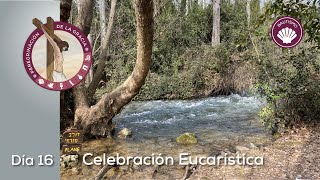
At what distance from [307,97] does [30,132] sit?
201 inches

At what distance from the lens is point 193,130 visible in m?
7.43

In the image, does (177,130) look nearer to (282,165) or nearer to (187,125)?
(187,125)

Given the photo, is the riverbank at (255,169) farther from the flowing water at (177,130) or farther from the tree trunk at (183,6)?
the tree trunk at (183,6)

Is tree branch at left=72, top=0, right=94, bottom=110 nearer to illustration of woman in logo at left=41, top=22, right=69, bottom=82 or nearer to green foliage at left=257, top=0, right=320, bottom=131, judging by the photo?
green foliage at left=257, top=0, right=320, bottom=131

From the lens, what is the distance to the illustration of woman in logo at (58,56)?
85.8 inches

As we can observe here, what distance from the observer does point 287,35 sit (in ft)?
13.2

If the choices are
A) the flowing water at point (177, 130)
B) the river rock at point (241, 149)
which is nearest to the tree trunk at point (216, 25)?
the flowing water at point (177, 130)

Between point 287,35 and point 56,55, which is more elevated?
point 287,35

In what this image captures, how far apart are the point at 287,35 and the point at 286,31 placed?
79 mm

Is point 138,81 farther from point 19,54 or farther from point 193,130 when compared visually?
point 19,54

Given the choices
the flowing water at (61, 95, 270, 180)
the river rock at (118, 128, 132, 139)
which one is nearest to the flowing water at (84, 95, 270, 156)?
the flowing water at (61, 95, 270, 180)

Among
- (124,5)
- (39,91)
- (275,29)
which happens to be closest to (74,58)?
(39,91)

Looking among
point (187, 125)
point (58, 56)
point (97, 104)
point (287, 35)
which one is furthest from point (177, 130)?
point (58, 56)

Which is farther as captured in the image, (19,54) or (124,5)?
(124,5)
